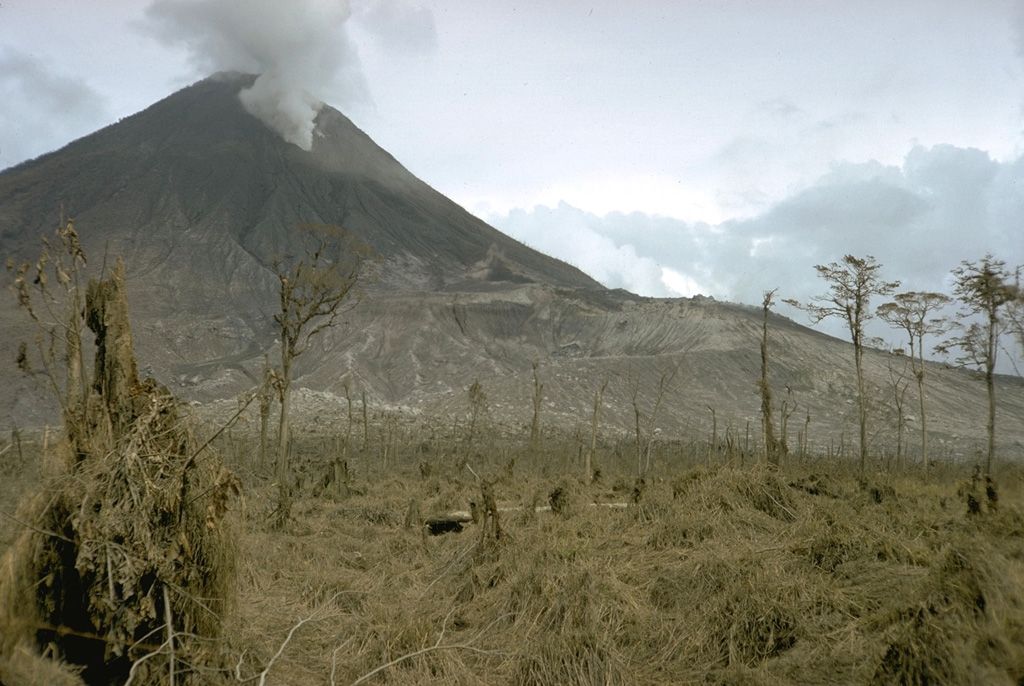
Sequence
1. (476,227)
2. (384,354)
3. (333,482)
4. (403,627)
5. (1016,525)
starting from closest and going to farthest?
1. (1016,525)
2. (403,627)
3. (333,482)
4. (384,354)
5. (476,227)

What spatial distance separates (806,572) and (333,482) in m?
14.3

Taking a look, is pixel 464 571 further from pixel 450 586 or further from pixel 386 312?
pixel 386 312

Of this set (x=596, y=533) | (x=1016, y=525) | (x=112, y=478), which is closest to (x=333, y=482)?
(x=596, y=533)

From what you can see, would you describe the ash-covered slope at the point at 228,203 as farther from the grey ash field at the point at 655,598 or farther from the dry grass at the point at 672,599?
the dry grass at the point at 672,599

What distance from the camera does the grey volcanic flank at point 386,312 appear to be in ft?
225

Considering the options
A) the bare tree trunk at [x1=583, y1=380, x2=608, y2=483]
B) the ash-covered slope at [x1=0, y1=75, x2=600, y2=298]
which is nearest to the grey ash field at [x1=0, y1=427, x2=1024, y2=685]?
the bare tree trunk at [x1=583, y1=380, x2=608, y2=483]

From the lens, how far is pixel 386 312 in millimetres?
89500

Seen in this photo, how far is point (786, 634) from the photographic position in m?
5.77

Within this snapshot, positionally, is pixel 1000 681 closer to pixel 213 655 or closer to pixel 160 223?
pixel 213 655

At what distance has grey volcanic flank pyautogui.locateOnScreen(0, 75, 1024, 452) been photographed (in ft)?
225

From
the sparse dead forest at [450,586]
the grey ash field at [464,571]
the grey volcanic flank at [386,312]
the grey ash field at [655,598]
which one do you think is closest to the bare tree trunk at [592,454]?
the grey ash field at [464,571]

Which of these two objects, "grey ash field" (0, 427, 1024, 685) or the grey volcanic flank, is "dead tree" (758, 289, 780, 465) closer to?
"grey ash field" (0, 427, 1024, 685)

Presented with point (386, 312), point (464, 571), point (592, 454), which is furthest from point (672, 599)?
point (386, 312)

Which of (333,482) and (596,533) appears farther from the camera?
(333,482)
